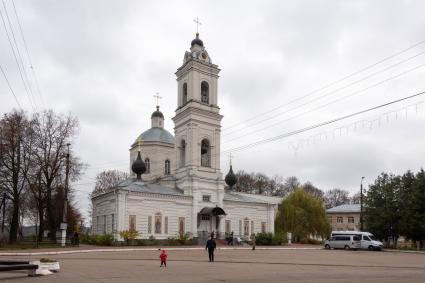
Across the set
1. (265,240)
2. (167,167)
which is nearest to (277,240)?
(265,240)

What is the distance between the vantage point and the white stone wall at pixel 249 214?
169ft

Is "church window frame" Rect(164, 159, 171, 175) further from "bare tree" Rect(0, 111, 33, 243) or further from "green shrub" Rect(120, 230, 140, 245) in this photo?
"bare tree" Rect(0, 111, 33, 243)

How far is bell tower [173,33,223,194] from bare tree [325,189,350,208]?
6642 centimetres

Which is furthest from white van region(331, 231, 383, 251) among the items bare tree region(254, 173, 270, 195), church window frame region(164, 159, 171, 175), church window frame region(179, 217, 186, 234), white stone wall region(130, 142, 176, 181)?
bare tree region(254, 173, 270, 195)

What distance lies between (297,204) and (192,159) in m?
17.3

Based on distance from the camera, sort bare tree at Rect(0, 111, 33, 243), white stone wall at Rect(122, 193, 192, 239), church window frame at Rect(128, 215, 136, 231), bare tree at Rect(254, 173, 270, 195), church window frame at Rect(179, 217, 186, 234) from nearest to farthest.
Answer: bare tree at Rect(0, 111, 33, 243) < church window frame at Rect(128, 215, 136, 231) < white stone wall at Rect(122, 193, 192, 239) < church window frame at Rect(179, 217, 186, 234) < bare tree at Rect(254, 173, 270, 195)

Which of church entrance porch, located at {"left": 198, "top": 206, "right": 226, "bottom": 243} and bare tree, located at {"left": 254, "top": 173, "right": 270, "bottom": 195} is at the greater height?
bare tree, located at {"left": 254, "top": 173, "right": 270, "bottom": 195}

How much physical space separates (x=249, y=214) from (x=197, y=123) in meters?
11.8

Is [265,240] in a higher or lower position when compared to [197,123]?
lower

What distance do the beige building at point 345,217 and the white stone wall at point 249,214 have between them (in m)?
35.8

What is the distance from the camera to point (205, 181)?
4994 cm

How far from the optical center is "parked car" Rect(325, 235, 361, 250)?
43250 millimetres

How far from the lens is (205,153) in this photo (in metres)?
52.3

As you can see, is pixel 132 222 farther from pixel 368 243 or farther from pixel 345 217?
pixel 345 217
